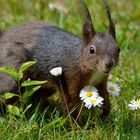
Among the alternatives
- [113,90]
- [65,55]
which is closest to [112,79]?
[113,90]

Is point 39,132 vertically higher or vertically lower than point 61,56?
lower

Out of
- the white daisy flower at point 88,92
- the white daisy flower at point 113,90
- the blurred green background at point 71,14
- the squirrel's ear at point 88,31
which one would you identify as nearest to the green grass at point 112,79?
the blurred green background at point 71,14

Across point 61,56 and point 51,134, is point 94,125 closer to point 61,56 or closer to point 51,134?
point 51,134

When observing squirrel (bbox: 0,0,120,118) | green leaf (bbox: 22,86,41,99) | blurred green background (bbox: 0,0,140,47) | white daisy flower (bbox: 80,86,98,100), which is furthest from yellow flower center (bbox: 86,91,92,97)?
blurred green background (bbox: 0,0,140,47)

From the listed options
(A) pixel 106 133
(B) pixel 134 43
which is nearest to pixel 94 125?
(A) pixel 106 133

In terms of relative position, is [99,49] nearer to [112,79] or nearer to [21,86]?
[21,86]

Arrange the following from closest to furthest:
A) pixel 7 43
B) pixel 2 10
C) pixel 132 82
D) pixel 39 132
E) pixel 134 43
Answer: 1. pixel 39 132
2. pixel 7 43
3. pixel 132 82
4. pixel 134 43
5. pixel 2 10

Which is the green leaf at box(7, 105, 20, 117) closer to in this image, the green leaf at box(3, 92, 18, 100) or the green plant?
the green plant
